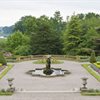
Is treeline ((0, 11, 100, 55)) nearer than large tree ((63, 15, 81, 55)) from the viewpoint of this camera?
Yes

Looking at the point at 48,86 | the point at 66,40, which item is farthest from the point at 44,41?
the point at 48,86

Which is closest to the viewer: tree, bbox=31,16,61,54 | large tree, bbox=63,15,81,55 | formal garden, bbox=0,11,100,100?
formal garden, bbox=0,11,100,100

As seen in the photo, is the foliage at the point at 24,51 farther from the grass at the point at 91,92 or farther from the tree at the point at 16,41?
the grass at the point at 91,92

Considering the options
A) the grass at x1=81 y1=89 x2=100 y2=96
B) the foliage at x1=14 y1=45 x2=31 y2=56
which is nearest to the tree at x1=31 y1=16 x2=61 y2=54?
the foliage at x1=14 y1=45 x2=31 y2=56

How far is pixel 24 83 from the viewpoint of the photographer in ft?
117

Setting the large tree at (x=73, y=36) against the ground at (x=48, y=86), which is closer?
the ground at (x=48, y=86)

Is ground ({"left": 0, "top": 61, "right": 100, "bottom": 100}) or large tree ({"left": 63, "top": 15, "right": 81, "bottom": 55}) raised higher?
large tree ({"left": 63, "top": 15, "right": 81, "bottom": 55})

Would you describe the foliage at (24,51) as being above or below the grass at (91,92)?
above

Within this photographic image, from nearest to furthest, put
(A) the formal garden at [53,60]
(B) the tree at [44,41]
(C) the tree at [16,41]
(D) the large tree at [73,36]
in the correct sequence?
1. (A) the formal garden at [53,60]
2. (D) the large tree at [73,36]
3. (B) the tree at [44,41]
4. (C) the tree at [16,41]

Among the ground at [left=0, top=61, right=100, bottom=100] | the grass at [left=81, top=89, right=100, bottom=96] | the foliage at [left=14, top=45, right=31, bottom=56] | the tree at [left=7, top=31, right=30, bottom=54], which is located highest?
the tree at [left=7, top=31, right=30, bottom=54]

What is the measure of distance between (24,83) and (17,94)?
6431mm

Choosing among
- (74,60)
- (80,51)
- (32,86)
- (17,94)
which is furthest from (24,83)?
(80,51)

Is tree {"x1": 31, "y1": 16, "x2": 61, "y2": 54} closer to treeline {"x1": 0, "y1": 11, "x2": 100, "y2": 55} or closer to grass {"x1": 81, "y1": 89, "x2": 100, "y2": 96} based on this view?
treeline {"x1": 0, "y1": 11, "x2": 100, "y2": 55}

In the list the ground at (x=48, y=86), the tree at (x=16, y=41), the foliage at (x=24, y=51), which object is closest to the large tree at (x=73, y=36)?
the foliage at (x=24, y=51)
